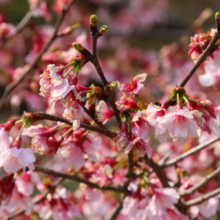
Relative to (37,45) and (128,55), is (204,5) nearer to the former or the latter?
(128,55)

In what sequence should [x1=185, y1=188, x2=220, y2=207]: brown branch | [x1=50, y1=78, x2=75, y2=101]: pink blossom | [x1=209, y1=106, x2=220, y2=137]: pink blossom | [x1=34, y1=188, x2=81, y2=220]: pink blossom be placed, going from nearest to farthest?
[x1=50, y1=78, x2=75, y2=101]: pink blossom, [x1=209, y1=106, x2=220, y2=137]: pink blossom, [x1=185, y1=188, x2=220, y2=207]: brown branch, [x1=34, y1=188, x2=81, y2=220]: pink blossom

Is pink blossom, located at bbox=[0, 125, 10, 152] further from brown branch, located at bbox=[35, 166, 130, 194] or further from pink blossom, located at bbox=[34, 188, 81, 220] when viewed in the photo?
pink blossom, located at bbox=[34, 188, 81, 220]

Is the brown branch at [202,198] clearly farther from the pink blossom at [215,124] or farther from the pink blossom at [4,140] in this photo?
the pink blossom at [4,140]

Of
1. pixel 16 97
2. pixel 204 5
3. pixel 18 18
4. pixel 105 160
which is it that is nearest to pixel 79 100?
pixel 105 160

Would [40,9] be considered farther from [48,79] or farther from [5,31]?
[48,79]

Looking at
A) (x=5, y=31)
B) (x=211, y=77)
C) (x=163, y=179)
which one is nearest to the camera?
(x=163, y=179)

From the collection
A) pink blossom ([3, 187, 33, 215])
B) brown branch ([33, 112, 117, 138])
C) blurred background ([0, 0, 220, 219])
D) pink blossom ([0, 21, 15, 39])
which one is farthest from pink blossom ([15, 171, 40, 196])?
pink blossom ([0, 21, 15, 39])

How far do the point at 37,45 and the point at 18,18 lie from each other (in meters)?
2.29

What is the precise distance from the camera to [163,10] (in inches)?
106

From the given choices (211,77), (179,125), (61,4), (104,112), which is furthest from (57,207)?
(61,4)

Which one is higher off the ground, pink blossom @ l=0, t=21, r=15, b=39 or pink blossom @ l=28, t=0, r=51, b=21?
pink blossom @ l=28, t=0, r=51, b=21

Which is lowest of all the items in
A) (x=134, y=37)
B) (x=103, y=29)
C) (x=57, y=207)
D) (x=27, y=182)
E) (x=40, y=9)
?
(x=134, y=37)

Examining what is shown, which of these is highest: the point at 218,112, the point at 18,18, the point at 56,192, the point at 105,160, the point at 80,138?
the point at 218,112

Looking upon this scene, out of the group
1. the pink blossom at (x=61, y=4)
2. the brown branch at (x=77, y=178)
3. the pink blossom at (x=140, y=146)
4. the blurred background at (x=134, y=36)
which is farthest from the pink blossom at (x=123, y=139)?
the blurred background at (x=134, y=36)
